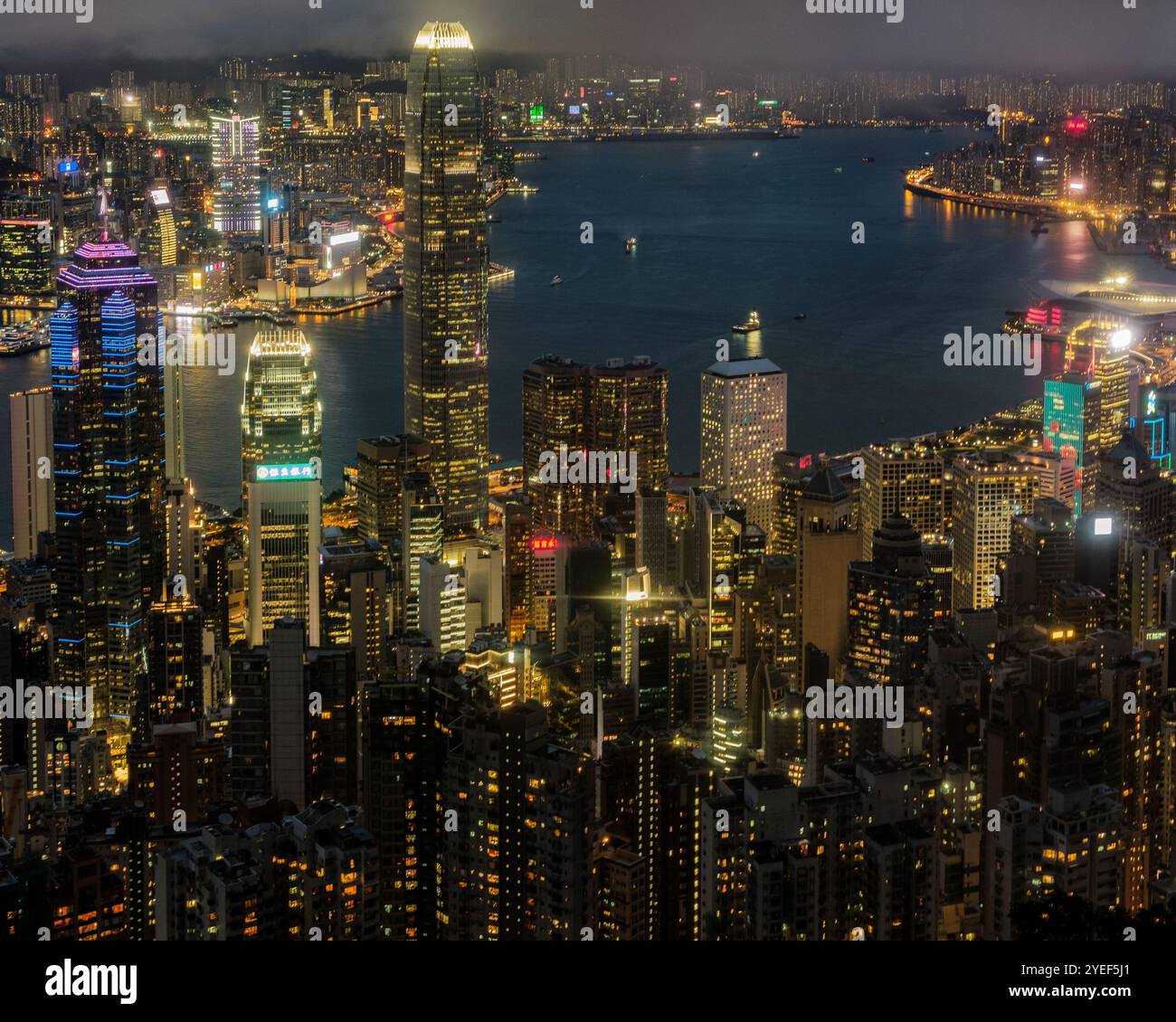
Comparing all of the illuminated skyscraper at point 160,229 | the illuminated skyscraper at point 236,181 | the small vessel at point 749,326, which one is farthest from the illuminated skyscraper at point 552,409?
the illuminated skyscraper at point 236,181

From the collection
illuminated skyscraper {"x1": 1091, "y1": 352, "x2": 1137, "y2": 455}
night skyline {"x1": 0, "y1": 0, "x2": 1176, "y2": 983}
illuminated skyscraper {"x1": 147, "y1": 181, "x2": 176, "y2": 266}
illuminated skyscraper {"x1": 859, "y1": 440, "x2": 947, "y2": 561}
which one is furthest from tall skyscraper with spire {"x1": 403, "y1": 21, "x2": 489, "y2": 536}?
illuminated skyscraper {"x1": 147, "y1": 181, "x2": 176, "y2": 266}

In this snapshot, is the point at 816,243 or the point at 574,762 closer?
the point at 574,762

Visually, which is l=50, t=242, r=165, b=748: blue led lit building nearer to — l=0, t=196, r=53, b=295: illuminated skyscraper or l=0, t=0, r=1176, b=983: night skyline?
l=0, t=0, r=1176, b=983: night skyline

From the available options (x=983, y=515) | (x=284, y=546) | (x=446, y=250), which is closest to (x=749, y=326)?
(x=446, y=250)

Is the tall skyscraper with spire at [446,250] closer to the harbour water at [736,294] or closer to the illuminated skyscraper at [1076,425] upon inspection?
the harbour water at [736,294]

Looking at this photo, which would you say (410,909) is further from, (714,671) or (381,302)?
(381,302)
